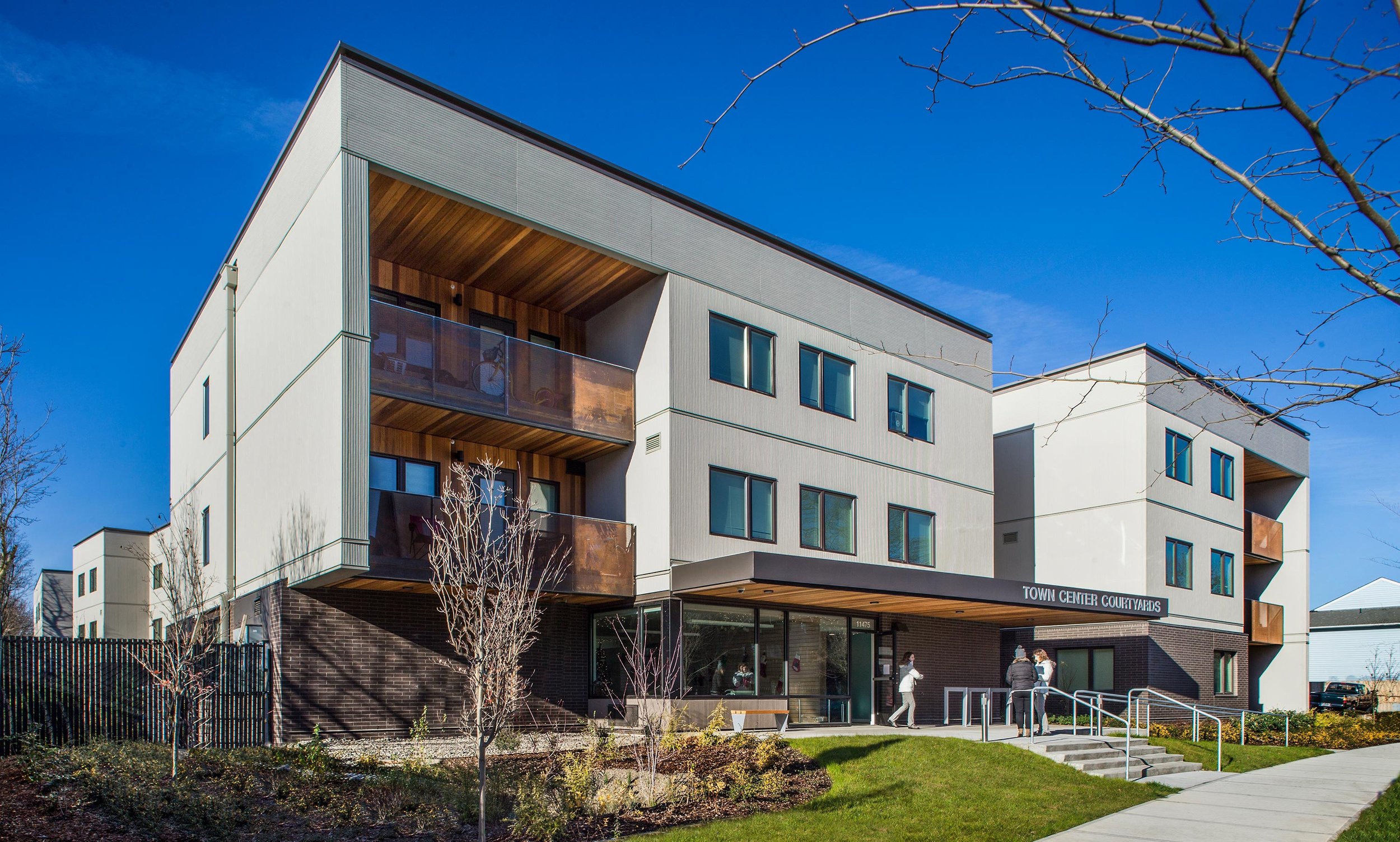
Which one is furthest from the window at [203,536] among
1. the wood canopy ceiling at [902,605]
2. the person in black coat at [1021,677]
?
the person in black coat at [1021,677]

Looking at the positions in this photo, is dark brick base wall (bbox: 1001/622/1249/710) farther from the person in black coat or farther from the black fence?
the black fence

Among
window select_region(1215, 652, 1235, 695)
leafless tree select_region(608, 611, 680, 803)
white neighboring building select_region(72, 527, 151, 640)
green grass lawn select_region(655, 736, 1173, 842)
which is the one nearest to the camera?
green grass lawn select_region(655, 736, 1173, 842)

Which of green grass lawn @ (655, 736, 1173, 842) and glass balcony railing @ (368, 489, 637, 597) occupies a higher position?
glass balcony railing @ (368, 489, 637, 597)

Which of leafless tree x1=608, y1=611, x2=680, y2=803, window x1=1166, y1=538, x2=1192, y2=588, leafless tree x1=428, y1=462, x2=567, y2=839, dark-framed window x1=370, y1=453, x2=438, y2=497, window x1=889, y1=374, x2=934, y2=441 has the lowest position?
leafless tree x1=608, y1=611, x2=680, y2=803

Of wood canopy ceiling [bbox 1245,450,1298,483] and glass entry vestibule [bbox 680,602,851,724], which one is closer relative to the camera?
glass entry vestibule [bbox 680,602,851,724]

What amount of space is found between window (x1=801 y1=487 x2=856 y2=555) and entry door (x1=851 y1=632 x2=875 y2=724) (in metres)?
2.11

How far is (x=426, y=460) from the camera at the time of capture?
20.2m

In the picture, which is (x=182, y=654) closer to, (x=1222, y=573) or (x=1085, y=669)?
(x=1085, y=669)

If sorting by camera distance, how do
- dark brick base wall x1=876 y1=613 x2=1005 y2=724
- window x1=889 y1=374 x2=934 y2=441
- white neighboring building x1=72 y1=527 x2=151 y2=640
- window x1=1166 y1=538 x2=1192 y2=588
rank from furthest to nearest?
white neighboring building x1=72 y1=527 x2=151 y2=640 → window x1=1166 y1=538 x2=1192 y2=588 → window x1=889 y1=374 x2=934 y2=441 → dark brick base wall x1=876 y1=613 x2=1005 y2=724

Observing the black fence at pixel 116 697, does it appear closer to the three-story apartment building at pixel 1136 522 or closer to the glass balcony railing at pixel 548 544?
the glass balcony railing at pixel 548 544

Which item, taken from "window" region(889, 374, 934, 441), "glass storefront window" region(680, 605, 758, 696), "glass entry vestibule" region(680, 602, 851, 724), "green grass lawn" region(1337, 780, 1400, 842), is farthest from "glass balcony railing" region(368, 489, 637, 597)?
"green grass lawn" region(1337, 780, 1400, 842)

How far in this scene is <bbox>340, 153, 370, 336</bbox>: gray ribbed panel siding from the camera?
16969 mm

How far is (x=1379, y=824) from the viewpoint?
39.5 ft

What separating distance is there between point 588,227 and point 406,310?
13.0ft
